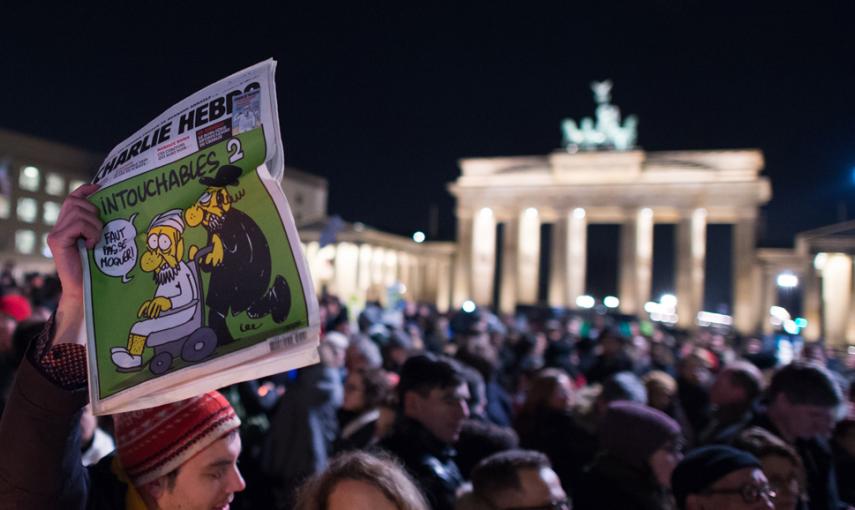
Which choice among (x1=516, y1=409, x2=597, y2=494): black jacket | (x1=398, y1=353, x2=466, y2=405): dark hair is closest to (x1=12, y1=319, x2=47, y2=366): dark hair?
(x1=398, y1=353, x2=466, y2=405): dark hair

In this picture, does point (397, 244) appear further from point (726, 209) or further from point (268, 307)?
point (268, 307)

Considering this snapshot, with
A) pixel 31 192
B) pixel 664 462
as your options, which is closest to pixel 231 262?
pixel 664 462

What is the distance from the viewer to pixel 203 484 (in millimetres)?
2025

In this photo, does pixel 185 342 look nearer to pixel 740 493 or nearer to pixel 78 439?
pixel 78 439

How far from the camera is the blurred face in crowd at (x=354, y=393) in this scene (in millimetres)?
5832

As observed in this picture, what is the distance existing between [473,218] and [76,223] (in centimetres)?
5479

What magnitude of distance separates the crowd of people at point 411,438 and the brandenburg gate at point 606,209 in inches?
1668

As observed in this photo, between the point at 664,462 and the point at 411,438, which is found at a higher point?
the point at 411,438

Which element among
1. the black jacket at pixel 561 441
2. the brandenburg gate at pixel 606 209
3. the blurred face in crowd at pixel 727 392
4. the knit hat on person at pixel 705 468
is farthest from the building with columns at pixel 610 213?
the knit hat on person at pixel 705 468

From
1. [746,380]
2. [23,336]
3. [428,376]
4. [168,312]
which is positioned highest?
[168,312]

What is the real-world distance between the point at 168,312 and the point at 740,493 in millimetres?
2790

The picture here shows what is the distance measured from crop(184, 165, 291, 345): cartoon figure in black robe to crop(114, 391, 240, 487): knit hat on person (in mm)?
630

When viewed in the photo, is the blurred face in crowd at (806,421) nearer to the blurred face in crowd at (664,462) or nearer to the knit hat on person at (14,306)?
the blurred face in crowd at (664,462)

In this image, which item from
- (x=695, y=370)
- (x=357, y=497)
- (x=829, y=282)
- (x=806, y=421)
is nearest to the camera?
(x=357, y=497)
